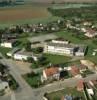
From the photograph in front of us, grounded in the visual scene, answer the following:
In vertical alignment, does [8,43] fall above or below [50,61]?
below

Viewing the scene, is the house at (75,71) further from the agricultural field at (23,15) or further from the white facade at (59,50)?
the agricultural field at (23,15)

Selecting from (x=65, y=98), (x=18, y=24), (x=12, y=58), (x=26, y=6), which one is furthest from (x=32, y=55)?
(x=26, y=6)

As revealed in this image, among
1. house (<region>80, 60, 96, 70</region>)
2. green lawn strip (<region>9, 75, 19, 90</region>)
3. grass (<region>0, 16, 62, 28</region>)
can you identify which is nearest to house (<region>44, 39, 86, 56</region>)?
house (<region>80, 60, 96, 70</region>)

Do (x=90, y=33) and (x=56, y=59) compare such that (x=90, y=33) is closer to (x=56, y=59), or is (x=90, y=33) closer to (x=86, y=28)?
(x=86, y=28)

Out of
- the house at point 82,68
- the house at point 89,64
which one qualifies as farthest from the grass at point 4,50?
the house at point 82,68

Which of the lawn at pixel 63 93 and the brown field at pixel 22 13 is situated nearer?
the lawn at pixel 63 93

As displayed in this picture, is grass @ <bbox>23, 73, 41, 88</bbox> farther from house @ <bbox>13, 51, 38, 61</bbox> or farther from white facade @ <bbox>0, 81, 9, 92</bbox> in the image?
house @ <bbox>13, 51, 38, 61</bbox>

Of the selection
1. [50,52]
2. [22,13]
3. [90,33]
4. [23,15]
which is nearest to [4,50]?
[50,52]
